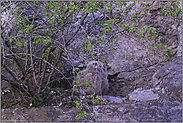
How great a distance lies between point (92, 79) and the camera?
3125 mm

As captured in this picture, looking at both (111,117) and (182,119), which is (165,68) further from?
(111,117)

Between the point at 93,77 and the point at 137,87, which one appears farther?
the point at 137,87

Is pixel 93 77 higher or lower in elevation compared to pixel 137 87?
higher

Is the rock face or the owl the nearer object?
the rock face

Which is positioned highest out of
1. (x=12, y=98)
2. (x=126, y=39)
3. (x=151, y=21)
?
(x=151, y=21)

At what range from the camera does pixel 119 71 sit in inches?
154

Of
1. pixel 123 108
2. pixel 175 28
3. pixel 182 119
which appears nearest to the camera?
pixel 182 119

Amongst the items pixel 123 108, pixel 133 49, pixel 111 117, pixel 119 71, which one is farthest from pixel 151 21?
pixel 111 117

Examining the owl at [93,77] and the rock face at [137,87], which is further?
the owl at [93,77]

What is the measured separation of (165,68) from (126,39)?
1354mm

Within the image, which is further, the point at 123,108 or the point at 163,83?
the point at 163,83

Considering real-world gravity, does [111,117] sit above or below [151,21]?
below

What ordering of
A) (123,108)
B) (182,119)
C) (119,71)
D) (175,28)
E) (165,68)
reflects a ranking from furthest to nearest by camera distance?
(119,71) → (175,28) → (165,68) → (123,108) → (182,119)

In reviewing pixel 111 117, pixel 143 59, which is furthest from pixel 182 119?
pixel 143 59
